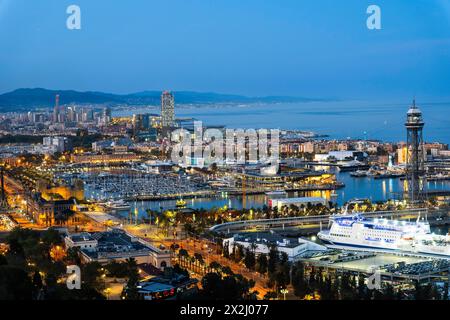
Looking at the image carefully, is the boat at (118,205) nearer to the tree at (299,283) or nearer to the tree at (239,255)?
the tree at (239,255)

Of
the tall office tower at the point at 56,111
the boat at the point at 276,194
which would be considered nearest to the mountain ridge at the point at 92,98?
the tall office tower at the point at 56,111

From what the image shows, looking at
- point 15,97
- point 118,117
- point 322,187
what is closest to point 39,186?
point 322,187

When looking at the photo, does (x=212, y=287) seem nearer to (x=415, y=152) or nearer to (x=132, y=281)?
(x=132, y=281)

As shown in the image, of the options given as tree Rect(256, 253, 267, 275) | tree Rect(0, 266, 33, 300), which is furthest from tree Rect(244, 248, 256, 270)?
tree Rect(0, 266, 33, 300)

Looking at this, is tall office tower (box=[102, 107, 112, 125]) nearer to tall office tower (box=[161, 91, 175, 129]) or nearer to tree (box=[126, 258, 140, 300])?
tall office tower (box=[161, 91, 175, 129])

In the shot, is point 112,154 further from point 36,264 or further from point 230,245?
point 36,264

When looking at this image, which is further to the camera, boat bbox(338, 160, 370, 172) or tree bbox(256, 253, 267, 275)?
boat bbox(338, 160, 370, 172)

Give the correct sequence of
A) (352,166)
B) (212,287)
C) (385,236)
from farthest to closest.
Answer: (352,166) → (385,236) → (212,287)

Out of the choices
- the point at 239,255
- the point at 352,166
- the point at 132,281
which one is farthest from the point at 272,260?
the point at 352,166

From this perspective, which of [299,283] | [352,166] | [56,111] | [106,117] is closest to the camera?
[299,283]
